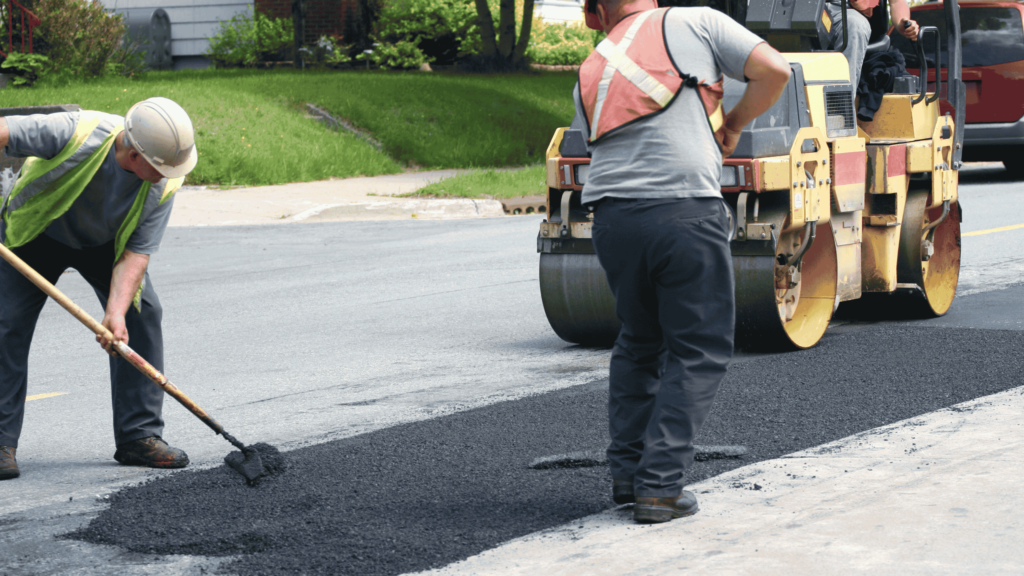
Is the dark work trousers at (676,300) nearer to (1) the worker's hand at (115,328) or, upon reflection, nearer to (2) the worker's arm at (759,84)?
(2) the worker's arm at (759,84)

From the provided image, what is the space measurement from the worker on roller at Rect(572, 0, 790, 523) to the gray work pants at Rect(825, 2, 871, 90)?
388 centimetres

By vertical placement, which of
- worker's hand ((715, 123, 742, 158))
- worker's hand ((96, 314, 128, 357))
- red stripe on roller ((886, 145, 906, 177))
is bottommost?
worker's hand ((96, 314, 128, 357))

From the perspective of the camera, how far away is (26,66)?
20562mm

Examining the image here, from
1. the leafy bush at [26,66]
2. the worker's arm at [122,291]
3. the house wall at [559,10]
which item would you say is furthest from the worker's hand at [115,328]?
the house wall at [559,10]

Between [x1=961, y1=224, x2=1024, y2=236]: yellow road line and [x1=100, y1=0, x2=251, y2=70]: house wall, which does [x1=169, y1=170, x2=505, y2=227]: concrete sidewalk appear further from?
[x1=100, y1=0, x2=251, y2=70]: house wall

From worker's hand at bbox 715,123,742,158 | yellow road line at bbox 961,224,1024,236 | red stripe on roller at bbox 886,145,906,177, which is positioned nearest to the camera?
worker's hand at bbox 715,123,742,158

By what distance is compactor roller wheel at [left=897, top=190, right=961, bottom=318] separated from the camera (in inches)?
311

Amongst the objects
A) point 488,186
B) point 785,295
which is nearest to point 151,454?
point 785,295

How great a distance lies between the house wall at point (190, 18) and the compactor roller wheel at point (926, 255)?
23.6 metres

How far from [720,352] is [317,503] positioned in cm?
144

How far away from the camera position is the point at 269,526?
13.4ft

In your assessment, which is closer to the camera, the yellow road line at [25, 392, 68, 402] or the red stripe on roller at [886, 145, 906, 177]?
the yellow road line at [25, 392, 68, 402]

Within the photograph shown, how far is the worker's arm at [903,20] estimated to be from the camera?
7707mm

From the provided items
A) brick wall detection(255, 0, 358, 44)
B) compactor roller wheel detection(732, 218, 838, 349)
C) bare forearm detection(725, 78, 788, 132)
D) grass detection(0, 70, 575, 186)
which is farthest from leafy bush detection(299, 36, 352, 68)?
bare forearm detection(725, 78, 788, 132)
